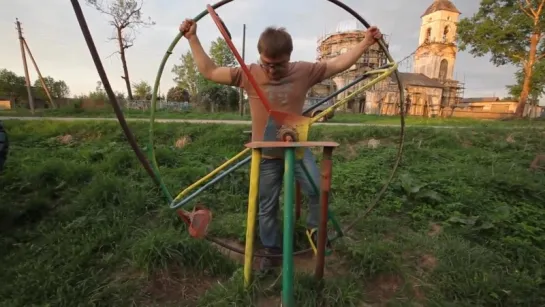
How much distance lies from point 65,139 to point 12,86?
140ft

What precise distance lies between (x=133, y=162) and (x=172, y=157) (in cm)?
75

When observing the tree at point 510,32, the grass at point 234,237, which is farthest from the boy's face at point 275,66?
the tree at point 510,32

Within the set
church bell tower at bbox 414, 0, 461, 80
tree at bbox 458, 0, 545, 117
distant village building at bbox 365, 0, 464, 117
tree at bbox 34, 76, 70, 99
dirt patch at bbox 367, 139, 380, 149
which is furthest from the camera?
tree at bbox 34, 76, 70, 99

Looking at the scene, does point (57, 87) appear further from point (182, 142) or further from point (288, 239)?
point (288, 239)

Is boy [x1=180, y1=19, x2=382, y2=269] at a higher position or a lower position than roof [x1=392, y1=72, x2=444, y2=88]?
lower

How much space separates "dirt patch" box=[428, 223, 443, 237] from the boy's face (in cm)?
228

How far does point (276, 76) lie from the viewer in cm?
182

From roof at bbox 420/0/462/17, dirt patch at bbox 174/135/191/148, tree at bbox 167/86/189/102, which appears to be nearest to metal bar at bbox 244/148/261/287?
dirt patch at bbox 174/135/191/148

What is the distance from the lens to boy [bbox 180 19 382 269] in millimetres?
1726

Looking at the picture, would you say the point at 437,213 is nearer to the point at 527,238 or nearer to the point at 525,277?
the point at 527,238

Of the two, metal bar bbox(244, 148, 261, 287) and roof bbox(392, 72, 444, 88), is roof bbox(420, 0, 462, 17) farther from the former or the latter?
metal bar bbox(244, 148, 261, 287)

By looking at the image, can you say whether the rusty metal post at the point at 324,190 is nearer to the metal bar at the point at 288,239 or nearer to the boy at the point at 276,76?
the metal bar at the point at 288,239

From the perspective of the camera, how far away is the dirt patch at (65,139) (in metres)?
6.35

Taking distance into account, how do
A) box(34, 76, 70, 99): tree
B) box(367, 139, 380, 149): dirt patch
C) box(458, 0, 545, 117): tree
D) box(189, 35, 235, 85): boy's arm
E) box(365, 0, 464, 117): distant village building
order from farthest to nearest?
box(34, 76, 70, 99): tree → box(365, 0, 464, 117): distant village building → box(458, 0, 545, 117): tree → box(367, 139, 380, 149): dirt patch → box(189, 35, 235, 85): boy's arm
